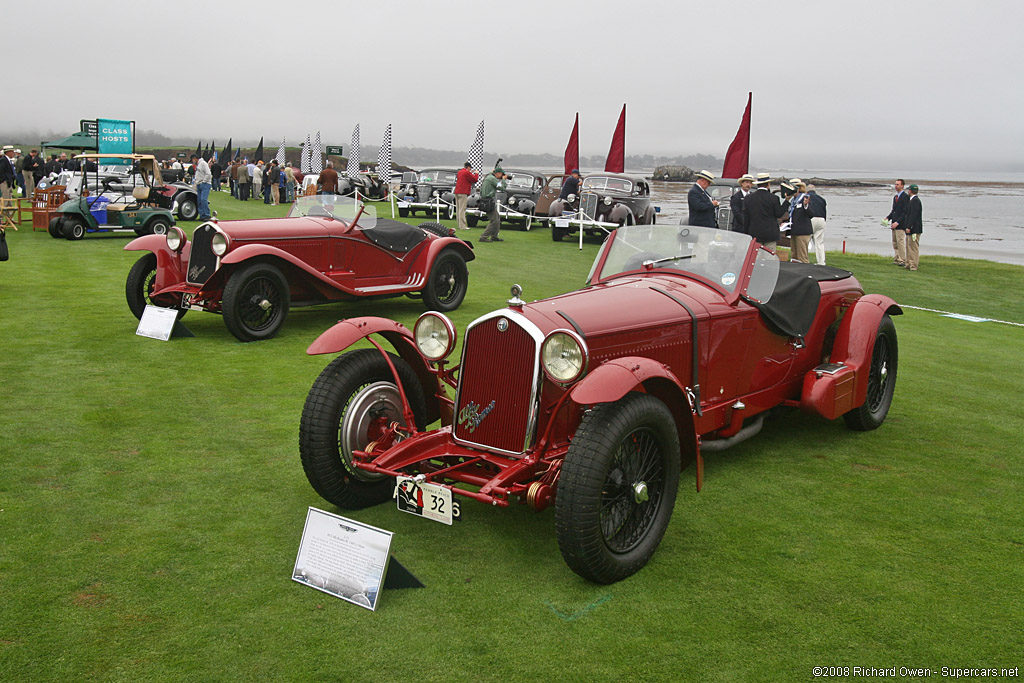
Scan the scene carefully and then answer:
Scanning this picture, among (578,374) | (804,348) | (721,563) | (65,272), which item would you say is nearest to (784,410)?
(804,348)

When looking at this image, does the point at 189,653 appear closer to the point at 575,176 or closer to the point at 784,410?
the point at 784,410

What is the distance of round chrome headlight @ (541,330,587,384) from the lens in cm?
380

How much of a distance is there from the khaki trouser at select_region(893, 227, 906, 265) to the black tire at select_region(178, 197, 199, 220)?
57.2ft

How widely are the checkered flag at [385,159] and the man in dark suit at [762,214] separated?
22.6m

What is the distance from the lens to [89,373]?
686 centimetres

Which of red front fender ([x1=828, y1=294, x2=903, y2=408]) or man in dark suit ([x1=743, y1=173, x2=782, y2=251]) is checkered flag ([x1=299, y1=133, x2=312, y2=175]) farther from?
red front fender ([x1=828, y1=294, x2=903, y2=408])

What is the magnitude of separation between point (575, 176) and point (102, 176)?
1277 cm

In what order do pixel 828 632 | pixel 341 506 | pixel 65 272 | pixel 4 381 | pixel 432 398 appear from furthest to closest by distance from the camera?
1. pixel 65 272
2. pixel 4 381
3. pixel 432 398
4. pixel 341 506
5. pixel 828 632

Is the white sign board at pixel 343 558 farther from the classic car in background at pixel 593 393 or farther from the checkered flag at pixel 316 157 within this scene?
the checkered flag at pixel 316 157

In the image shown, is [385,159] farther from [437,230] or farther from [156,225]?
[437,230]

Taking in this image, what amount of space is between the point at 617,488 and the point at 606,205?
17269mm

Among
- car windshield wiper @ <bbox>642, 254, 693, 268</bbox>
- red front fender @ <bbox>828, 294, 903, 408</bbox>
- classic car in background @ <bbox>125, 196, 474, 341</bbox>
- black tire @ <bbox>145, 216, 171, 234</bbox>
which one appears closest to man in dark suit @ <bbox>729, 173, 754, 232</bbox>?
classic car in background @ <bbox>125, 196, 474, 341</bbox>

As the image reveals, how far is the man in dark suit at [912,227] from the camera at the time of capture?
15.9 meters

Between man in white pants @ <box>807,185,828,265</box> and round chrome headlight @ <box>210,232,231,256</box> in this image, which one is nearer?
round chrome headlight @ <box>210,232,231,256</box>
